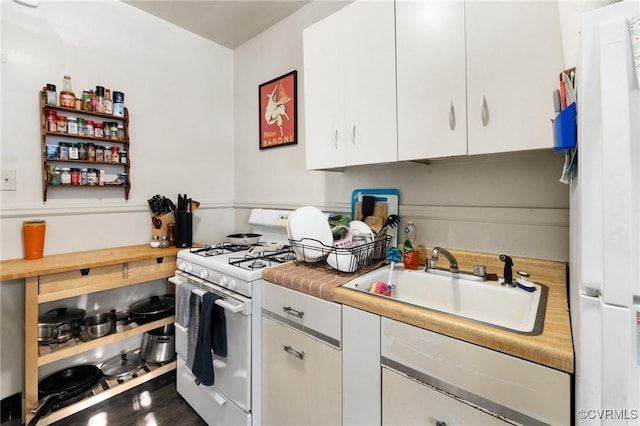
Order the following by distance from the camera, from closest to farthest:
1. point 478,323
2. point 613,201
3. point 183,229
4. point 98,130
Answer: point 613,201
point 478,323
point 98,130
point 183,229

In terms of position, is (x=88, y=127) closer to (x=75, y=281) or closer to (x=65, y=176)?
(x=65, y=176)

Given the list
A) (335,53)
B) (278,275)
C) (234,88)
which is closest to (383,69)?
(335,53)

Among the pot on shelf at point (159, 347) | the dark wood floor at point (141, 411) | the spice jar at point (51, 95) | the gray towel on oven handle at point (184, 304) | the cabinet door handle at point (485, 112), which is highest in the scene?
the spice jar at point (51, 95)

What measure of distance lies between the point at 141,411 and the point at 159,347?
14.8 inches

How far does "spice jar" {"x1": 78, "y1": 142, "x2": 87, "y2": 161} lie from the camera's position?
5.86ft

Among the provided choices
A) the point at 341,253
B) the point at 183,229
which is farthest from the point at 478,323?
the point at 183,229

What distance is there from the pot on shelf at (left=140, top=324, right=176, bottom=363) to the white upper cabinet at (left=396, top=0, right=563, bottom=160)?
195 centimetres

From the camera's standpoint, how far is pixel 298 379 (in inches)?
46.4

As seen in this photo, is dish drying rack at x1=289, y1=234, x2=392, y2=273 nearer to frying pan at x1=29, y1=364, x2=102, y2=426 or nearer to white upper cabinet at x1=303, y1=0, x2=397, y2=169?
white upper cabinet at x1=303, y1=0, x2=397, y2=169

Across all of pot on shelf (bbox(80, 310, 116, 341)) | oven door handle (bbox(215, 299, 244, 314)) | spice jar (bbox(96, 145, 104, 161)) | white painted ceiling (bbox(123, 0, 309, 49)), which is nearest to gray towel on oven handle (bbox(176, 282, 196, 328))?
oven door handle (bbox(215, 299, 244, 314))

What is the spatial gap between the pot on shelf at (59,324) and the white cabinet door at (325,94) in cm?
167

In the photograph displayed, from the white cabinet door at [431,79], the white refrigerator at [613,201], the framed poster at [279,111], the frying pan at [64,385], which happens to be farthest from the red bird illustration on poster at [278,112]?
the frying pan at [64,385]

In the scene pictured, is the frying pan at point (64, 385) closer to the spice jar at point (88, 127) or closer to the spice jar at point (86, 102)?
the spice jar at point (88, 127)

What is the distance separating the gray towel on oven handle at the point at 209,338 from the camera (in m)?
1.40
